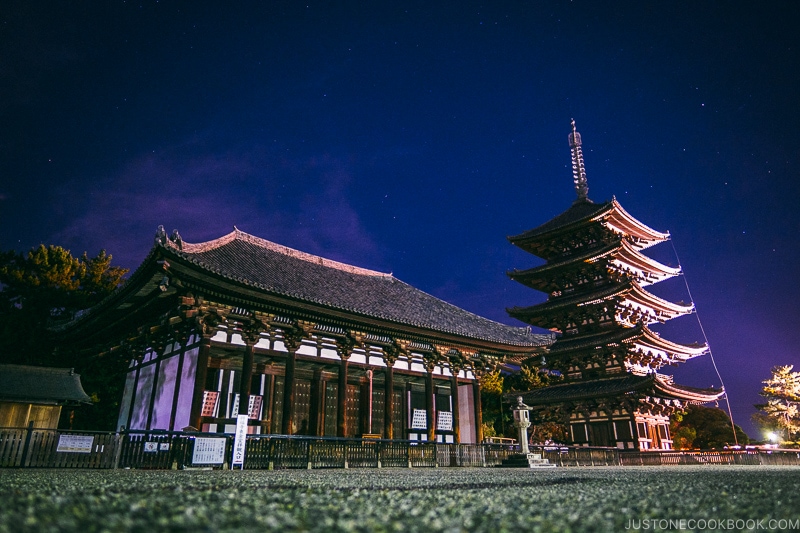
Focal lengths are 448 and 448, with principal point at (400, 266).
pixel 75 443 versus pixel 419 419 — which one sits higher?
pixel 419 419

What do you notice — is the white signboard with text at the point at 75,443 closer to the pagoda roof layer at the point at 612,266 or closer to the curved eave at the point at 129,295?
the curved eave at the point at 129,295

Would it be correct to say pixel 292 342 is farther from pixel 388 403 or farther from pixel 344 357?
pixel 388 403

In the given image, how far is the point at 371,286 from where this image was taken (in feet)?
70.7

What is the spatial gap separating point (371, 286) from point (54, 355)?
47.1ft

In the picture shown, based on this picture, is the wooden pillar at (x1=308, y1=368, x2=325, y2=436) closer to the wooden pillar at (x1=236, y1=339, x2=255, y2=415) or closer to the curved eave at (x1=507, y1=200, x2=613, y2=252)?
the wooden pillar at (x1=236, y1=339, x2=255, y2=415)

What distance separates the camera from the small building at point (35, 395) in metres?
15.7

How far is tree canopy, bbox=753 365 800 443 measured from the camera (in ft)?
103

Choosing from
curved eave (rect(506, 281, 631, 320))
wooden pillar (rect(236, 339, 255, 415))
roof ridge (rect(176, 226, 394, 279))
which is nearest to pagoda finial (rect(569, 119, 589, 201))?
curved eave (rect(506, 281, 631, 320))

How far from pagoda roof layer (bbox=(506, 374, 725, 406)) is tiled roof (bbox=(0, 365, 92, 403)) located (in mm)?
21737

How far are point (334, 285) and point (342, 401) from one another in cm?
519

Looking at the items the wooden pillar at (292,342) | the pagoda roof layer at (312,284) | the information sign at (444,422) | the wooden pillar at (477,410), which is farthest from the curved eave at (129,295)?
the wooden pillar at (477,410)

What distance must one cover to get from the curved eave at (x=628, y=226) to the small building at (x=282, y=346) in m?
11.6

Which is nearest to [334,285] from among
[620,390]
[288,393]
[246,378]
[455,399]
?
[288,393]

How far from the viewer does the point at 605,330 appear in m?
27.7
